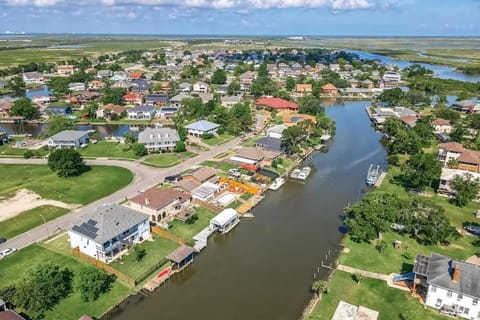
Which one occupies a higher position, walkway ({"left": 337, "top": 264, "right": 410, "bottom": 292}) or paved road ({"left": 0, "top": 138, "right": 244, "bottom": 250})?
paved road ({"left": 0, "top": 138, "right": 244, "bottom": 250})

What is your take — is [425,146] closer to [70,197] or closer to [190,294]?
[190,294]

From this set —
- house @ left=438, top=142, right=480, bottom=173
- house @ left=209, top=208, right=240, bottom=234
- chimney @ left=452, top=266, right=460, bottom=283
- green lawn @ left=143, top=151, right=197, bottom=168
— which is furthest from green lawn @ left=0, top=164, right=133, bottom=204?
house @ left=438, top=142, right=480, bottom=173

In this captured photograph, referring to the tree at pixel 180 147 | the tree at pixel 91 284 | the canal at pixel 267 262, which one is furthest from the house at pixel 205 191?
the tree at pixel 91 284

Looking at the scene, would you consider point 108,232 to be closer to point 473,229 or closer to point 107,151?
point 107,151

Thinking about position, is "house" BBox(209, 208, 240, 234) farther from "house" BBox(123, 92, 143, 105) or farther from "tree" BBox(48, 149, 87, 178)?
"house" BBox(123, 92, 143, 105)

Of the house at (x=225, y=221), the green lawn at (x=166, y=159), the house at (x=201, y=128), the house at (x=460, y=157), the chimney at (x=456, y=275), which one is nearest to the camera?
the chimney at (x=456, y=275)

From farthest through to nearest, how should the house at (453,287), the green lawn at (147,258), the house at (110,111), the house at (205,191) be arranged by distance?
the house at (110,111) → the house at (205,191) → the green lawn at (147,258) → the house at (453,287)

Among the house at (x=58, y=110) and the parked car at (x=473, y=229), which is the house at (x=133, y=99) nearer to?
the house at (x=58, y=110)

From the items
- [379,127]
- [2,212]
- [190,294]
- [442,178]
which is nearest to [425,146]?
[379,127]
